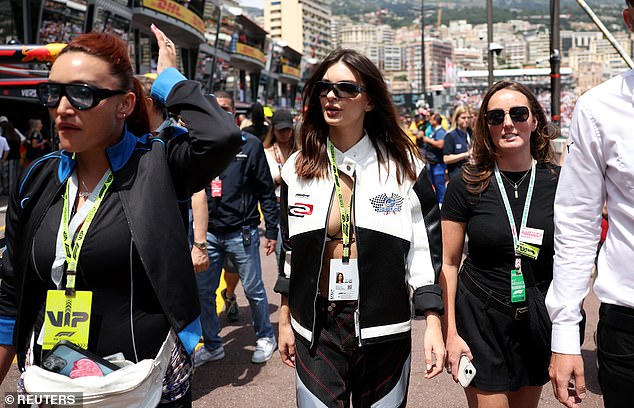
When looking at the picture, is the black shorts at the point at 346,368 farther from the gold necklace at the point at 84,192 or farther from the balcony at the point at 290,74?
the balcony at the point at 290,74

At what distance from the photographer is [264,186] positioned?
5562 millimetres

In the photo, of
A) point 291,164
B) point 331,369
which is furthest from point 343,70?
point 331,369

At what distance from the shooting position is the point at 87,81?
2.04 meters

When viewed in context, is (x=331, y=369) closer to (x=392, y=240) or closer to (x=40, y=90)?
(x=392, y=240)

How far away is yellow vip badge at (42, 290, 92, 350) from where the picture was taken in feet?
6.66

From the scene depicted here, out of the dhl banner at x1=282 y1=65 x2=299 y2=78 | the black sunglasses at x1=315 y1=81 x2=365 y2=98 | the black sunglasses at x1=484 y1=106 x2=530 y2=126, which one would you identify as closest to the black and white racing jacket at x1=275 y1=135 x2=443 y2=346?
the black sunglasses at x1=315 y1=81 x2=365 y2=98

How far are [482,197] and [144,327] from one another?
5.84 ft

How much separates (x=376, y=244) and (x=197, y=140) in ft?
2.88

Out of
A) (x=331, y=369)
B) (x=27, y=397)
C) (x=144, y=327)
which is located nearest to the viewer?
(x=27, y=397)

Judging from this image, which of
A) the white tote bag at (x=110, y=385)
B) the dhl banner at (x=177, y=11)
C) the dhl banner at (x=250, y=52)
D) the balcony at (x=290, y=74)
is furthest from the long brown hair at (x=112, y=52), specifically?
the balcony at (x=290, y=74)

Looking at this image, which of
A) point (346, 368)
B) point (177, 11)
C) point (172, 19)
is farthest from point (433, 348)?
point (177, 11)

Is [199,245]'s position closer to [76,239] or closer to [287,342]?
[287,342]

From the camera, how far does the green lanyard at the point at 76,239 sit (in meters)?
2.03

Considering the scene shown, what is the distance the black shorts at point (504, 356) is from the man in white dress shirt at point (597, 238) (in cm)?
91
